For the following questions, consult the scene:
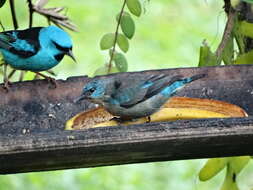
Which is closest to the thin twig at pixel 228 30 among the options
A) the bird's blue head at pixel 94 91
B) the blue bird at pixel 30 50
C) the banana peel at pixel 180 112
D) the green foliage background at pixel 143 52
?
the banana peel at pixel 180 112

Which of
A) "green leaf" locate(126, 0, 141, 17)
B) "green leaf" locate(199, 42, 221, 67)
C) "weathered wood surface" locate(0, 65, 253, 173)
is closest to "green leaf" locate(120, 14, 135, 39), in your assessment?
"green leaf" locate(126, 0, 141, 17)

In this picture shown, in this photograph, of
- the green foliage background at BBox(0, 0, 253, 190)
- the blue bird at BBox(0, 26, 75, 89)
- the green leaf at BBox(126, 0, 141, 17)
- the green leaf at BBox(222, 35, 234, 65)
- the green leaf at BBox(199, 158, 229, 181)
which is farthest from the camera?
the green foliage background at BBox(0, 0, 253, 190)

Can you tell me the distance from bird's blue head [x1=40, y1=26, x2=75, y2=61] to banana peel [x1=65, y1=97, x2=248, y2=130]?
723mm

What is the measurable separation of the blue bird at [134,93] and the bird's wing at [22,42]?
0.97m

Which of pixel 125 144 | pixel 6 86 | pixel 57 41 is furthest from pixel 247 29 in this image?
pixel 125 144

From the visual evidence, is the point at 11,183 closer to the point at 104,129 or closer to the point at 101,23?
the point at 101,23

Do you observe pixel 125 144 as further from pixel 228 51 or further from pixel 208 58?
pixel 228 51

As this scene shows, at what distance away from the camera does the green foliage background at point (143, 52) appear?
744 centimetres

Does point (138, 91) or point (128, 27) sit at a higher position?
point (128, 27)

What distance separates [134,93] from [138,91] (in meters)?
0.03

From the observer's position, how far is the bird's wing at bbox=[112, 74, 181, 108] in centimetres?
433

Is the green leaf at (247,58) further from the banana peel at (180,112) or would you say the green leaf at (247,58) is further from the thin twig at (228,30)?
the banana peel at (180,112)

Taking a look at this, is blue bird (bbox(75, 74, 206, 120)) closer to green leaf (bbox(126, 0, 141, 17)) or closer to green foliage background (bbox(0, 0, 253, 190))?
green leaf (bbox(126, 0, 141, 17))

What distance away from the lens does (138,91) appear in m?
4.35
